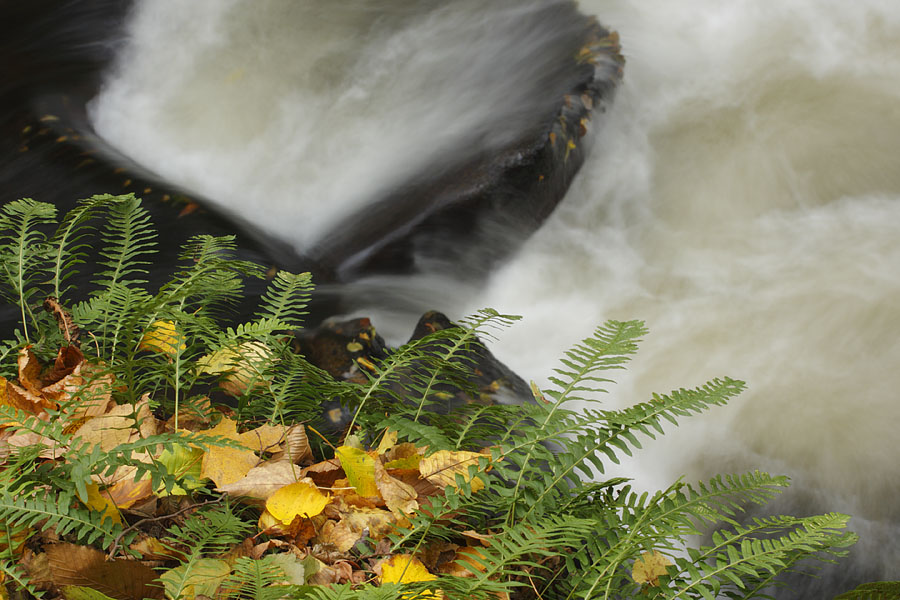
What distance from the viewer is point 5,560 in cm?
107

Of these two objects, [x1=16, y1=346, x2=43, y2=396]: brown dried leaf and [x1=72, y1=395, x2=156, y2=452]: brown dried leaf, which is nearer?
[x1=72, y1=395, x2=156, y2=452]: brown dried leaf

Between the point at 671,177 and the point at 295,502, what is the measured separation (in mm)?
4676

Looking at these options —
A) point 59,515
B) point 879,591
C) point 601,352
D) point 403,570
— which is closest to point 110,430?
point 59,515

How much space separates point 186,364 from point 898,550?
2.86 meters

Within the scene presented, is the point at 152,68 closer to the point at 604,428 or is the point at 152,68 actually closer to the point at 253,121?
the point at 253,121

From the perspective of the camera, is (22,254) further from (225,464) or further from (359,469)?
(359,469)

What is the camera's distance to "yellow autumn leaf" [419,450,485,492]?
126 centimetres

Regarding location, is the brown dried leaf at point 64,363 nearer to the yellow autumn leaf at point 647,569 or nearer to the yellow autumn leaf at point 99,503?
the yellow autumn leaf at point 99,503

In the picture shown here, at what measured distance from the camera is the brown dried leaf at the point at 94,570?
107 cm

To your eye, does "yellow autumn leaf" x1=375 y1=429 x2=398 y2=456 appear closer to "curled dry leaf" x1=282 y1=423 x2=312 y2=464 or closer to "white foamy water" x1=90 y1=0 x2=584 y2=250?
"curled dry leaf" x1=282 y1=423 x2=312 y2=464

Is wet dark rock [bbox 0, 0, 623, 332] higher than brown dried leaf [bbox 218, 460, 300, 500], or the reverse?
wet dark rock [bbox 0, 0, 623, 332]

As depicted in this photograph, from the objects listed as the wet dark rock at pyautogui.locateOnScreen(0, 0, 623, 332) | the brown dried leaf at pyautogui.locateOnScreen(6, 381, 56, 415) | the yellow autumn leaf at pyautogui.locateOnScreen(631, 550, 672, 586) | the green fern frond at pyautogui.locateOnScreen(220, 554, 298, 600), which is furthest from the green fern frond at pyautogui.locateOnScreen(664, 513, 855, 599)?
the wet dark rock at pyautogui.locateOnScreen(0, 0, 623, 332)

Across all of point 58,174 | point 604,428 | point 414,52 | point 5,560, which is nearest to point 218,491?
point 5,560

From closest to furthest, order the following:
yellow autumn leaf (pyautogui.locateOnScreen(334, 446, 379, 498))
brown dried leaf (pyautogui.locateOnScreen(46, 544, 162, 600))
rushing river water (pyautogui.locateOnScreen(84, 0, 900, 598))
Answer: brown dried leaf (pyautogui.locateOnScreen(46, 544, 162, 600)) → yellow autumn leaf (pyautogui.locateOnScreen(334, 446, 379, 498)) → rushing river water (pyautogui.locateOnScreen(84, 0, 900, 598))
